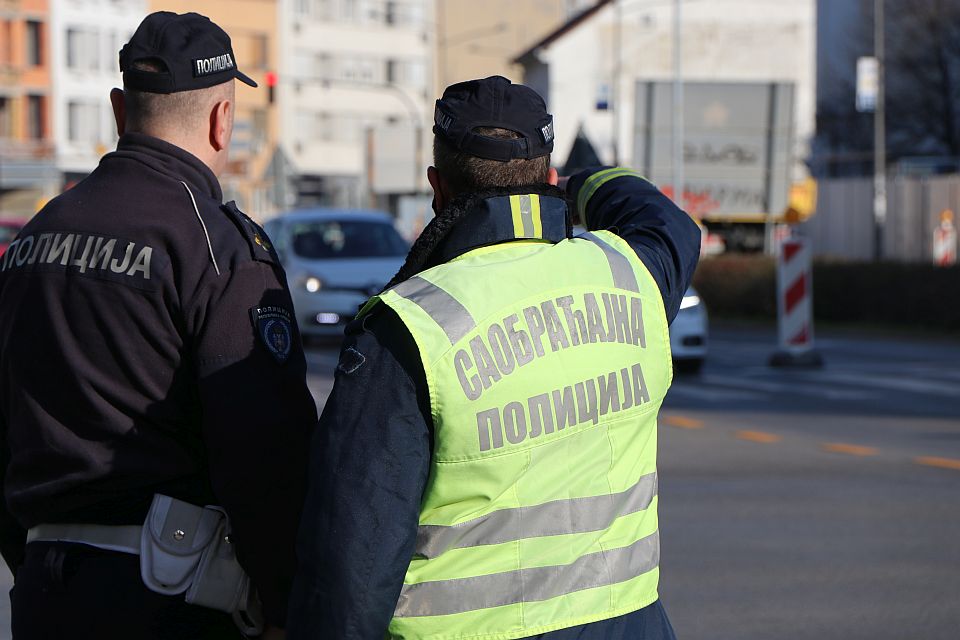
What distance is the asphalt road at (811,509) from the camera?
6461 mm

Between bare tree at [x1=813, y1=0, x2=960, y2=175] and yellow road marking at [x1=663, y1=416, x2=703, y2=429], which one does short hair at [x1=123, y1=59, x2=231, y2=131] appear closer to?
yellow road marking at [x1=663, y1=416, x2=703, y2=429]

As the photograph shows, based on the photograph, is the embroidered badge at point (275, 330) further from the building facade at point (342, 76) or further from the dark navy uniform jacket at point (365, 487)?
the building facade at point (342, 76)

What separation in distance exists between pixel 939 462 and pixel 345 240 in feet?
38.1

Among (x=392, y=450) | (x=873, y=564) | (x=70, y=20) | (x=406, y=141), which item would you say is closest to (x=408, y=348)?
(x=392, y=450)

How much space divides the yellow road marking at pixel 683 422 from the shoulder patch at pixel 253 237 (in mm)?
10426

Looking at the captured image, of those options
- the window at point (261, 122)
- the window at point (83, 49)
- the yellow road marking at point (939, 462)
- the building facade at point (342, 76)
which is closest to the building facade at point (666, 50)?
the building facade at point (342, 76)

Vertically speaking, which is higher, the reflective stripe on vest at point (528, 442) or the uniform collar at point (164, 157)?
the uniform collar at point (164, 157)

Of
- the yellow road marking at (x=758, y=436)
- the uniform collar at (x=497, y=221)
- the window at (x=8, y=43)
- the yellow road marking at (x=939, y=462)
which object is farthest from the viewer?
the window at (x=8, y=43)

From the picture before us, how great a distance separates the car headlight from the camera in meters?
20.0

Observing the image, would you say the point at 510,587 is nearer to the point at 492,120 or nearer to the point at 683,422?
the point at 492,120

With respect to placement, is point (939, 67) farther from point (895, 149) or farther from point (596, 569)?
point (596, 569)

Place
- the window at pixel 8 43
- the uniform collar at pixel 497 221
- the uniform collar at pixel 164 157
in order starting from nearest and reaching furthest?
the uniform collar at pixel 497 221
the uniform collar at pixel 164 157
the window at pixel 8 43

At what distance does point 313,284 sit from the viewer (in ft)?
65.7

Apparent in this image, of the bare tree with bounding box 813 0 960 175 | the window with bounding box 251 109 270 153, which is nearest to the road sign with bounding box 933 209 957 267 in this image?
the bare tree with bounding box 813 0 960 175
